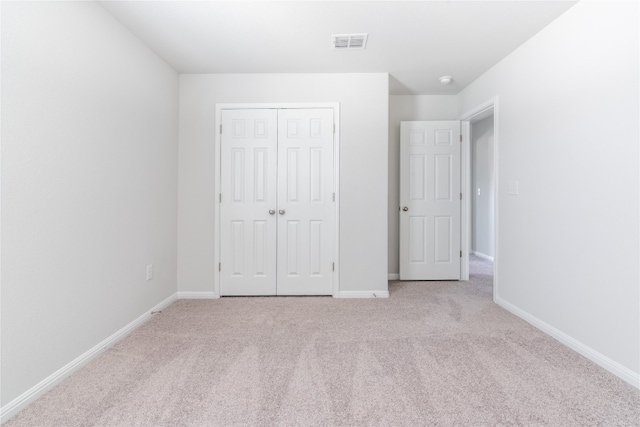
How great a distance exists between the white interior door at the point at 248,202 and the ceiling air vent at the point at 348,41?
3.07ft

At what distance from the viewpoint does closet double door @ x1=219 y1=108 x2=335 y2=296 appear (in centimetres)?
307

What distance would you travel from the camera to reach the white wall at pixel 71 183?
1.41 metres

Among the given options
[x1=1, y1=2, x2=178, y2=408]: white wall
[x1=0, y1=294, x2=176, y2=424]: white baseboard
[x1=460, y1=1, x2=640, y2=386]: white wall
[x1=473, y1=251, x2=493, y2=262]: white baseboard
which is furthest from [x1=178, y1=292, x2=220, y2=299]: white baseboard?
[x1=473, y1=251, x2=493, y2=262]: white baseboard

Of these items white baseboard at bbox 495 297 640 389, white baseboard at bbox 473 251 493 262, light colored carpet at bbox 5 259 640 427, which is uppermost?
white baseboard at bbox 473 251 493 262

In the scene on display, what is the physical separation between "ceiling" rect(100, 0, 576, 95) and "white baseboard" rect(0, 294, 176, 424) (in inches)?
89.9

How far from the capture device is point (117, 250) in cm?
213

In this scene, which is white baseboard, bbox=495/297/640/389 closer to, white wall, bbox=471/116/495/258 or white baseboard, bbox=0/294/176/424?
white wall, bbox=471/116/495/258

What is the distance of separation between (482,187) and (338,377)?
4580mm

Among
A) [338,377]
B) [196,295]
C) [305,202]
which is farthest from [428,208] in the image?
[196,295]

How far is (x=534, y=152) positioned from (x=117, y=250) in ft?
10.8

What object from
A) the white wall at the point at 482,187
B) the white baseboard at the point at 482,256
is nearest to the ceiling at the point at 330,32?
the white wall at the point at 482,187

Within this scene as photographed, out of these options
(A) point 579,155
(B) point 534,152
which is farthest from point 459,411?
(B) point 534,152

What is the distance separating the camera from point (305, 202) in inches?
122

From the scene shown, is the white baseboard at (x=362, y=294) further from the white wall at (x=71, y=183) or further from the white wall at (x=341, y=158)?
the white wall at (x=71, y=183)
